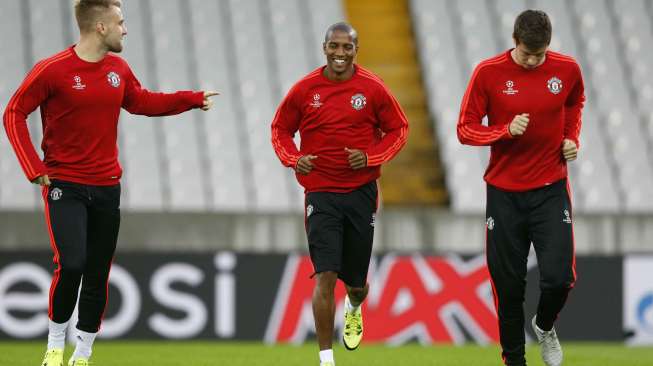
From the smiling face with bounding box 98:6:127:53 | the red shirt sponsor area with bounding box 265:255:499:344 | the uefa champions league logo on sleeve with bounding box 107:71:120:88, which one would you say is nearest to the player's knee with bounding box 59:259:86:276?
the uefa champions league logo on sleeve with bounding box 107:71:120:88

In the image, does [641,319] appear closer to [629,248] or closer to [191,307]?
[629,248]

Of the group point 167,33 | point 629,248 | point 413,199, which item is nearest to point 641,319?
point 629,248

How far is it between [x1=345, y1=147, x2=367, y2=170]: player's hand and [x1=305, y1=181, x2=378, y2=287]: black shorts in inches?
9.6

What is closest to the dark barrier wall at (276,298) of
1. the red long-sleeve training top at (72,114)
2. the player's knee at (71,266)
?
the red long-sleeve training top at (72,114)

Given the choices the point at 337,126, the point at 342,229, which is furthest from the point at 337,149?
the point at 342,229

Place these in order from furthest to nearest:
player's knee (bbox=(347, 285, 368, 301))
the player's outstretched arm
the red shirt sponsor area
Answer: the red shirt sponsor area < player's knee (bbox=(347, 285, 368, 301)) < the player's outstretched arm

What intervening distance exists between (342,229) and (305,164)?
0.51 m

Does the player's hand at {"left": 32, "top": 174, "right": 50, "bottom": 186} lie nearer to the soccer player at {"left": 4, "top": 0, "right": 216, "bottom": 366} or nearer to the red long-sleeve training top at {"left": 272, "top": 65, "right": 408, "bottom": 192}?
the soccer player at {"left": 4, "top": 0, "right": 216, "bottom": 366}

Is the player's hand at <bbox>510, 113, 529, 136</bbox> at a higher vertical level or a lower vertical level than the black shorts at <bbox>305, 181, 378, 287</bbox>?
higher

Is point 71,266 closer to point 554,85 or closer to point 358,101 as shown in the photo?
point 358,101

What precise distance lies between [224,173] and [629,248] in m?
4.87

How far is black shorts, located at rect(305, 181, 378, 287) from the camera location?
7.88 metres

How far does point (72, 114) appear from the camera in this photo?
25.0ft

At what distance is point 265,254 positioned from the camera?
41.9 feet
